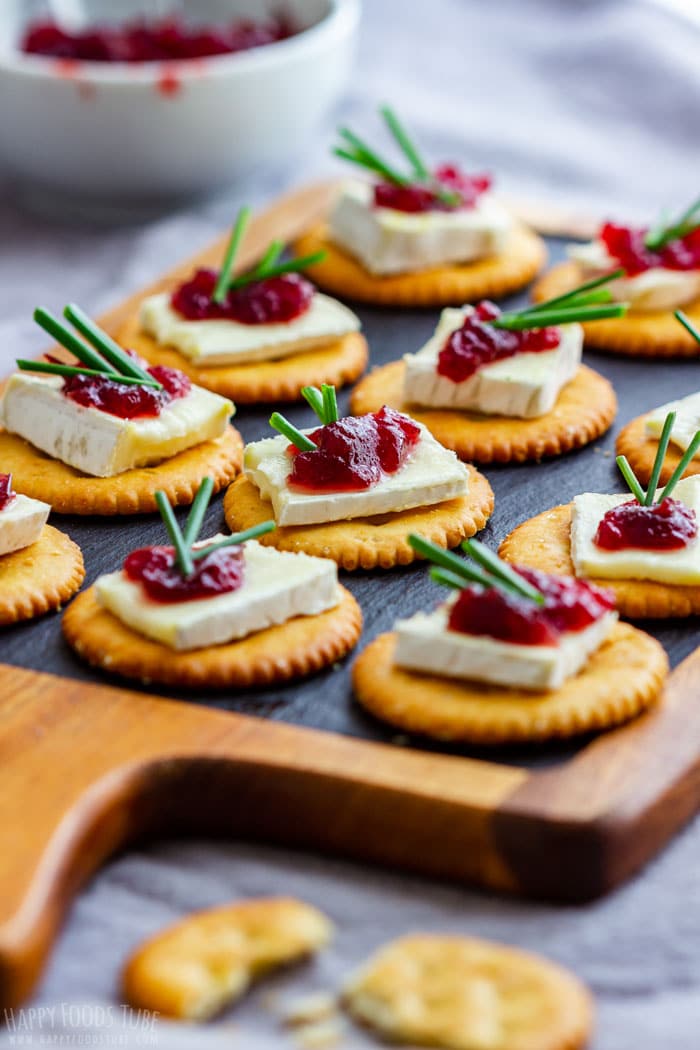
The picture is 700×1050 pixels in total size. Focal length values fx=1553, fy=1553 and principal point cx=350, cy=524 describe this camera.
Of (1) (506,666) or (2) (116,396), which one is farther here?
(2) (116,396)

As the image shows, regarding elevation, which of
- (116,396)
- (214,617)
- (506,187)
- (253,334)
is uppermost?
(214,617)

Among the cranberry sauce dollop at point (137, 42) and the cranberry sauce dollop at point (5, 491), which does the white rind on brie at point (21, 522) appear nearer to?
the cranberry sauce dollop at point (5, 491)

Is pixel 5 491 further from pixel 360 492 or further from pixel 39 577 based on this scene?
pixel 360 492

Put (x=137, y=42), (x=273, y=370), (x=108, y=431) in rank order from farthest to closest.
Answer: (x=137, y=42)
(x=273, y=370)
(x=108, y=431)

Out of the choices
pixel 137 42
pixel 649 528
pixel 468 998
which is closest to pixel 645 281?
pixel 649 528

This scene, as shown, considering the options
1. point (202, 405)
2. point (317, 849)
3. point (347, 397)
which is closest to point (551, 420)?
point (347, 397)

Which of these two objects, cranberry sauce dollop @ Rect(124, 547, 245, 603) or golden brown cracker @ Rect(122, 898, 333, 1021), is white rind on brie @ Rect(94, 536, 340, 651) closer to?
cranberry sauce dollop @ Rect(124, 547, 245, 603)

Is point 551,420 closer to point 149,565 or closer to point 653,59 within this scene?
point 149,565

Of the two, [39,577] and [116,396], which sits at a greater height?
[116,396]

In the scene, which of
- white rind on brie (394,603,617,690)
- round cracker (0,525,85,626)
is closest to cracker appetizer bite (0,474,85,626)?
round cracker (0,525,85,626)
